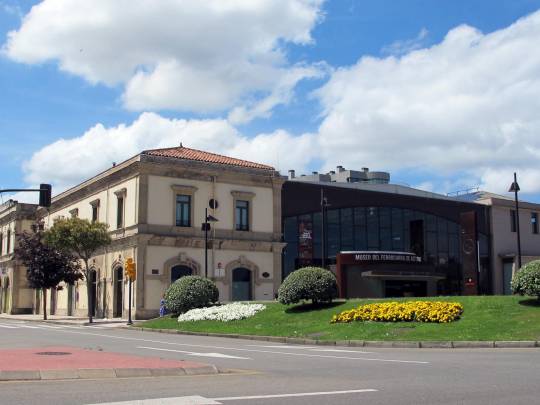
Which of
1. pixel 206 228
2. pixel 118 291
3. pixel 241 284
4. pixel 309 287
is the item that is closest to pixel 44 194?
pixel 309 287

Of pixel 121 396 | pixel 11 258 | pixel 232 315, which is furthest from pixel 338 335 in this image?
pixel 11 258

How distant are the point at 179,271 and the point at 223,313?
12.5 metres

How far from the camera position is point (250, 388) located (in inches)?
413

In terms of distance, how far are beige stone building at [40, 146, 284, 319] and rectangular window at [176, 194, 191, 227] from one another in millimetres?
64

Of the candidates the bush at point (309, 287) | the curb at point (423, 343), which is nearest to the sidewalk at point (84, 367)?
the curb at point (423, 343)

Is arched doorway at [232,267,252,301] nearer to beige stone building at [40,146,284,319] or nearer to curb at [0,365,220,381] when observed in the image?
beige stone building at [40,146,284,319]

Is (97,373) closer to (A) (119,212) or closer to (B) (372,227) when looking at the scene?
(A) (119,212)

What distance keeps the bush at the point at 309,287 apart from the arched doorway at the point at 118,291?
17812 millimetres

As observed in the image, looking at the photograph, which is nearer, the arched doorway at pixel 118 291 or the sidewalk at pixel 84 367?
the sidewalk at pixel 84 367

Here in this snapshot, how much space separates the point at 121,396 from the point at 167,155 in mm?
36291

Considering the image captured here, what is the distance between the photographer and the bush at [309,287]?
30.4 meters

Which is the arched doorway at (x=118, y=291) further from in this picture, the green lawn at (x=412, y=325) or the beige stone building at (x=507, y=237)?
the beige stone building at (x=507, y=237)

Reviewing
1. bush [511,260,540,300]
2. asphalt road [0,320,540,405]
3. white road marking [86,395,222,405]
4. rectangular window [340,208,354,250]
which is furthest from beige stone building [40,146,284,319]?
white road marking [86,395,222,405]

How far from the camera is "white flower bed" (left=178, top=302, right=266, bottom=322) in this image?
32.1 m
